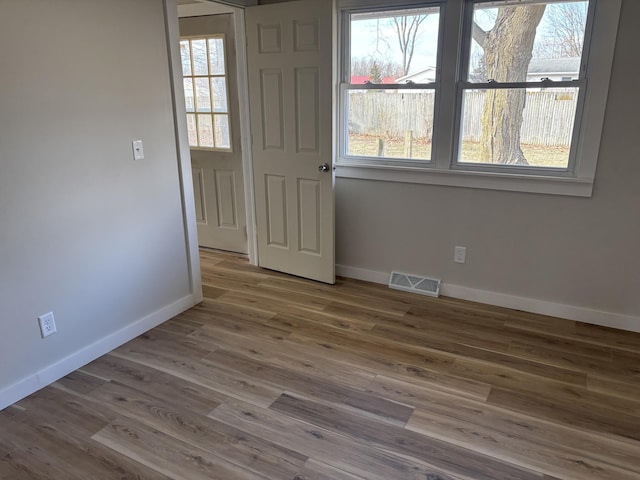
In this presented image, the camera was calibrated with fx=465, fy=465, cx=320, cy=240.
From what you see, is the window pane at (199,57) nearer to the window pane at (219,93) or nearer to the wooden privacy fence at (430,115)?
the window pane at (219,93)

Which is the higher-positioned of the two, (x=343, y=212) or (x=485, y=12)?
(x=485, y=12)

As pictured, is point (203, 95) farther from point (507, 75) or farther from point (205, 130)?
point (507, 75)

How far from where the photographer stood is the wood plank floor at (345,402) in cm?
188

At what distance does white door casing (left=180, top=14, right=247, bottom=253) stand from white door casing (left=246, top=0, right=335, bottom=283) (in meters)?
0.37

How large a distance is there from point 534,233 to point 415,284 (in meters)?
0.90

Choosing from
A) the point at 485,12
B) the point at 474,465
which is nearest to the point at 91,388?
the point at 474,465

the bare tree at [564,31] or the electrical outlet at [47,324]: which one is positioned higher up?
the bare tree at [564,31]

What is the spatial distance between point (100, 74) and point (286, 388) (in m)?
1.90

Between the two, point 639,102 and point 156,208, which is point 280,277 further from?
point 639,102

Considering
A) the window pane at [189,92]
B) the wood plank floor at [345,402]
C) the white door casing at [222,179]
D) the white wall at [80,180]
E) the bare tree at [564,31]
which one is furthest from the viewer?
the window pane at [189,92]

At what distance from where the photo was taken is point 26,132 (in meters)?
2.14

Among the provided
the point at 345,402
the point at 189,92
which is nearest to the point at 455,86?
the point at 345,402

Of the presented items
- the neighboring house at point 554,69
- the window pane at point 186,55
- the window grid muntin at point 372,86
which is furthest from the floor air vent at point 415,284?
the window pane at point 186,55

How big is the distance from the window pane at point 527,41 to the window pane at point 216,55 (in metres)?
2.00
